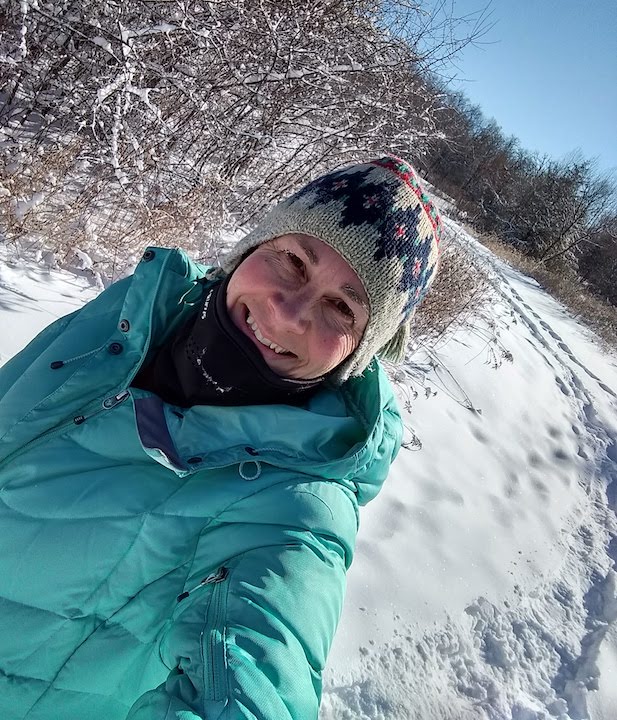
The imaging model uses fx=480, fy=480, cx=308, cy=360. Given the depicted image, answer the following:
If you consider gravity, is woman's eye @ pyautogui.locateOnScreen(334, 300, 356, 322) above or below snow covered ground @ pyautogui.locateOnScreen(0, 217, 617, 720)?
above

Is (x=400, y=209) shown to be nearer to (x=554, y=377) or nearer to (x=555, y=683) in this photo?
(x=555, y=683)

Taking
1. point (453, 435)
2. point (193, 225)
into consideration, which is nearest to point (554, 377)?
point (453, 435)

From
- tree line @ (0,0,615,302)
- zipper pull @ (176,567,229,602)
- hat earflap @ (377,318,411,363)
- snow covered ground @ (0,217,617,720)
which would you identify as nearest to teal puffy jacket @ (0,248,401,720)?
zipper pull @ (176,567,229,602)

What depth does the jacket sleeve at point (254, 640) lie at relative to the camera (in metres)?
0.76

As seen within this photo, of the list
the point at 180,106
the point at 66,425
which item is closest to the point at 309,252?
the point at 66,425

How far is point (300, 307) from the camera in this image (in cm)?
120

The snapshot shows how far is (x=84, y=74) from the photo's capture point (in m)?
4.32

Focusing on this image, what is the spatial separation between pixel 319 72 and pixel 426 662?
4.97 metres

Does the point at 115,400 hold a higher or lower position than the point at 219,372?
lower

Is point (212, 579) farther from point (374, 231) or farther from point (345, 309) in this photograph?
point (374, 231)

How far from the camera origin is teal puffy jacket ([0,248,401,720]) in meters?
0.83

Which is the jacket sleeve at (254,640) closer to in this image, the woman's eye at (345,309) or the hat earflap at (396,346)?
the woman's eye at (345,309)

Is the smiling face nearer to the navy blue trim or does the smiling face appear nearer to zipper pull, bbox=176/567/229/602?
the navy blue trim

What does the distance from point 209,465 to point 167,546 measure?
0.59 feet
